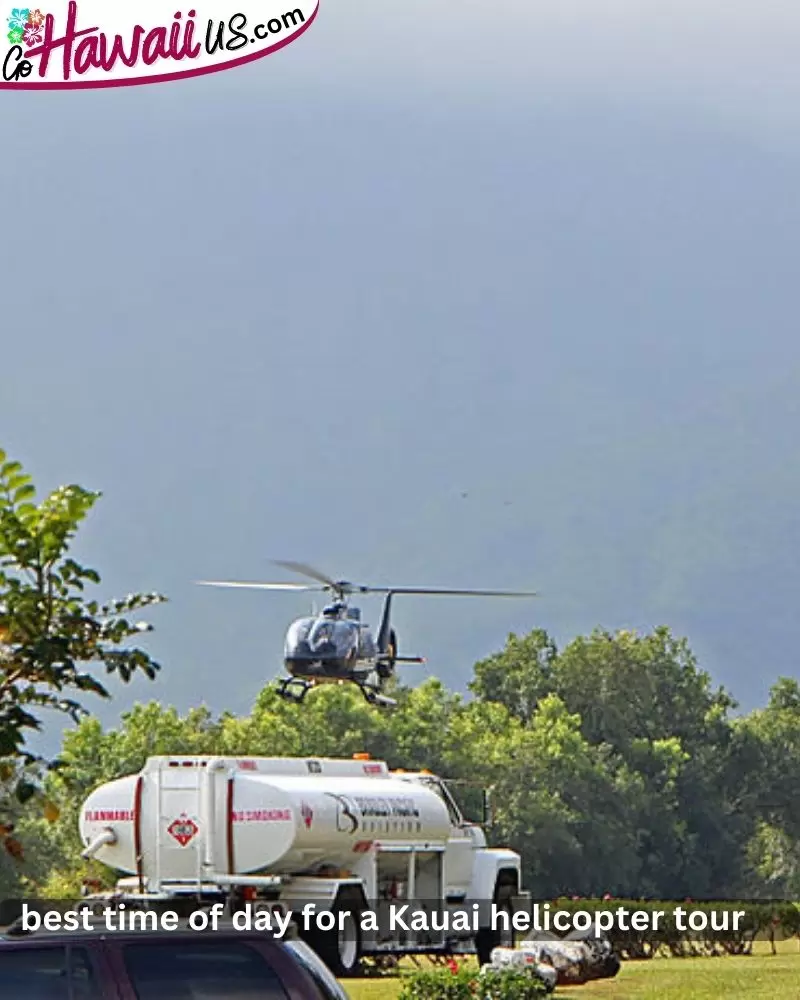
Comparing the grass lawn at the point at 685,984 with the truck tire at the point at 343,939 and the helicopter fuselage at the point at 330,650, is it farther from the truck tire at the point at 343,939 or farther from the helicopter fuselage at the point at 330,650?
the helicopter fuselage at the point at 330,650

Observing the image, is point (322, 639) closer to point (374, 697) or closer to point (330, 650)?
point (330, 650)

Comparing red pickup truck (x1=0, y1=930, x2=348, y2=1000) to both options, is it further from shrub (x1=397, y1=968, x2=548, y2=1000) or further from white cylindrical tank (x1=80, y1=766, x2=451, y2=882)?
white cylindrical tank (x1=80, y1=766, x2=451, y2=882)

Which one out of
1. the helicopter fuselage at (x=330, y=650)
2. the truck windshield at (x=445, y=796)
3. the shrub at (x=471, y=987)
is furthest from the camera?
the helicopter fuselage at (x=330, y=650)

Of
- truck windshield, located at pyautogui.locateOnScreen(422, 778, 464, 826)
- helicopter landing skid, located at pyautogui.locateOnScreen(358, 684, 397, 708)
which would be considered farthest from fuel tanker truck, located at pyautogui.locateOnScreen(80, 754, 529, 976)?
helicopter landing skid, located at pyautogui.locateOnScreen(358, 684, 397, 708)

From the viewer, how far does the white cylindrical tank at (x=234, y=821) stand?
2733 cm

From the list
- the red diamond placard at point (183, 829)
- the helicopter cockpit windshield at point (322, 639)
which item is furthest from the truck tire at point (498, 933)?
the helicopter cockpit windshield at point (322, 639)

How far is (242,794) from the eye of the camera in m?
27.5

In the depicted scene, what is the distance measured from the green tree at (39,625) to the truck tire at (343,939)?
19353 mm

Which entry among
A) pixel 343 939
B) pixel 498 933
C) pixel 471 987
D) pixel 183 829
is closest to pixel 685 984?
pixel 498 933

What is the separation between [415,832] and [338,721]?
5513 centimetres

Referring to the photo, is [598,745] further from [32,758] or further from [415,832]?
[32,758]

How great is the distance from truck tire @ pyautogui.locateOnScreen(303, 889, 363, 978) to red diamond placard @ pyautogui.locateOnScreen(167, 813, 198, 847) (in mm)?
1985

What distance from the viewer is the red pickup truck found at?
368 inches

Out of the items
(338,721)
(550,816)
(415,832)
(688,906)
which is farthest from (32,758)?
(550,816)
